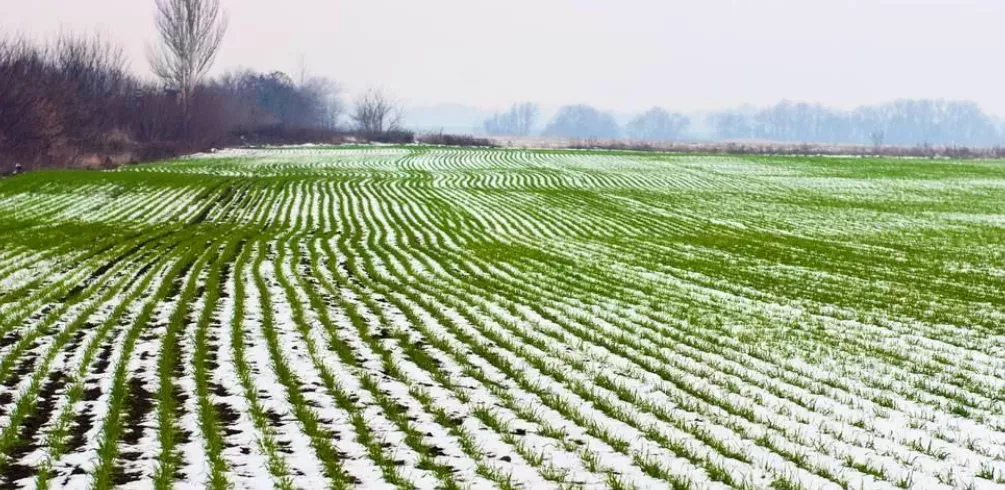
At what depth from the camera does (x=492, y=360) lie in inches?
370

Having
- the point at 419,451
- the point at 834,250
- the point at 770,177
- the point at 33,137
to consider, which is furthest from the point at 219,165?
the point at 419,451

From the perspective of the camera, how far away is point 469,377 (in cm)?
864

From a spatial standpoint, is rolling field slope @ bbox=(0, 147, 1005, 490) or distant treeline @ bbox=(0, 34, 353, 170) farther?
distant treeline @ bbox=(0, 34, 353, 170)

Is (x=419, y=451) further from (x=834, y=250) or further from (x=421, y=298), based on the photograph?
(x=834, y=250)

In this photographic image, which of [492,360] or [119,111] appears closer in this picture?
[492,360]

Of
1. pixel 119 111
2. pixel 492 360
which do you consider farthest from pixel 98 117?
pixel 492 360

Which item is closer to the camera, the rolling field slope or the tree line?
the rolling field slope

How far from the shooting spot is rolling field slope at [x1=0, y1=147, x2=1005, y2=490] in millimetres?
6195

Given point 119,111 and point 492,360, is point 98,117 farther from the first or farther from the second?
point 492,360

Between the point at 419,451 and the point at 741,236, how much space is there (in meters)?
21.9

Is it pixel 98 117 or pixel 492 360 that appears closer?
pixel 492 360

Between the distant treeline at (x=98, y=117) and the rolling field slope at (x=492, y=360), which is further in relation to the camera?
the distant treeline at (x=98, y=117)

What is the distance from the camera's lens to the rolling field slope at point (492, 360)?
6195 millimetres

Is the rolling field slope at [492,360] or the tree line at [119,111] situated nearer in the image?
the rolling field slope at [492,360]
